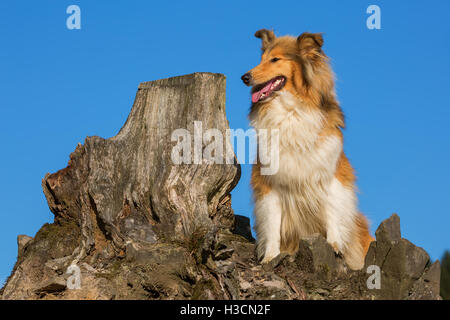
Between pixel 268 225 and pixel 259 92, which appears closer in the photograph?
pixel 268 225

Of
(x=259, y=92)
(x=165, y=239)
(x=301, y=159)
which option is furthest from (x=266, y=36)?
(x=165, y=239)

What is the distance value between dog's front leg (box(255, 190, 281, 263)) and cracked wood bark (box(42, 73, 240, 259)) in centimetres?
51

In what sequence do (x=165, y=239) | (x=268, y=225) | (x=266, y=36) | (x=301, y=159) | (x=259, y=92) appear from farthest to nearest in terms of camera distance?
(x=266, y=36)
(x=259, y=92)
(x=268, y=225)
(x=301, y=159)
(x=165, y=239)

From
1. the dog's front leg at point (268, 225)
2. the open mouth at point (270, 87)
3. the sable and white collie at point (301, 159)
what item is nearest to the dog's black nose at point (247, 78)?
the sable and white collie at point (301, 159)

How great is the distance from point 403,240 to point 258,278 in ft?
5.54

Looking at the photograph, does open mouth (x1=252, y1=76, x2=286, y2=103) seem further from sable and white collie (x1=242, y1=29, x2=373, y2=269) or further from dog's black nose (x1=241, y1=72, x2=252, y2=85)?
dog's black nose (x1=241, y1=72, x2=252, y2=85)

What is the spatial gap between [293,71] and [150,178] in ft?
7.72

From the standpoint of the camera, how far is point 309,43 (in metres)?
7.61

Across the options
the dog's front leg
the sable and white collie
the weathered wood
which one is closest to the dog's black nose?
the sable and white collie

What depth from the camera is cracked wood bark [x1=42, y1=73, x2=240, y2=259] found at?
7.05 metres

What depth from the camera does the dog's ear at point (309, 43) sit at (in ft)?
24.8

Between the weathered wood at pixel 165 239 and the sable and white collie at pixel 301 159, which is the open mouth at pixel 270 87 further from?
the weathered wood at pixel 165 239

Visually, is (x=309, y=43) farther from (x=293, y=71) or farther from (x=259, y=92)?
(x=259, y=92)
